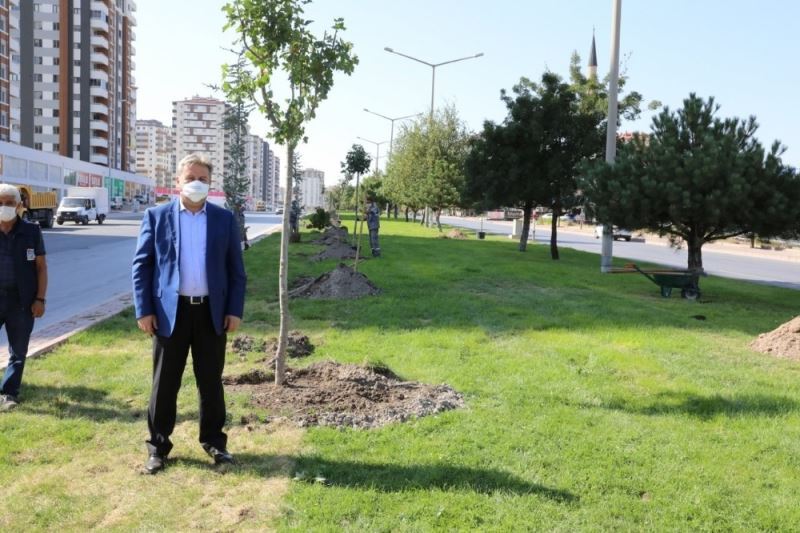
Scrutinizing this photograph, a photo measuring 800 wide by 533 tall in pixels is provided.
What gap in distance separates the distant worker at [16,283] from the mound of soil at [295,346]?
7.91 ft

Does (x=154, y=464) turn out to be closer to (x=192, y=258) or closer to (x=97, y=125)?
(x=192, y=258)

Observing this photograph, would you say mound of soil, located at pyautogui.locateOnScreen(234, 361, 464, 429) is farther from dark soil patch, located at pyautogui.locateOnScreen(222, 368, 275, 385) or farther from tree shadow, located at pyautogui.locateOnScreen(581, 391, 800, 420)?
tree shadow, located at pyautogui.locateOnScreen(581, 391, 800, 420)

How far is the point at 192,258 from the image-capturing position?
408 centimetres

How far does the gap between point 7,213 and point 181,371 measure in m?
2.23

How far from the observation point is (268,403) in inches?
215

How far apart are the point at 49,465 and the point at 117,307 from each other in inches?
262

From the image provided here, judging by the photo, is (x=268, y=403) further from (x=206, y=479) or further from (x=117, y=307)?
(x=117, y=307)

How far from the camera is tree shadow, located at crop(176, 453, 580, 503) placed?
389 cm

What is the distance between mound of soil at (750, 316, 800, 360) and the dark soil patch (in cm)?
545

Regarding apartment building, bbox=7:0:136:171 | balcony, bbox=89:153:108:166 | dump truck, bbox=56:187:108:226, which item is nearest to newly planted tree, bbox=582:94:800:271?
dump truck, bbox=56:187:108:226

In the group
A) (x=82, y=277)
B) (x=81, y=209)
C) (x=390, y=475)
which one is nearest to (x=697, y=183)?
(x=390, y=475)

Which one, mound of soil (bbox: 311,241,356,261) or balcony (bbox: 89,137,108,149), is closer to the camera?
mound of soil (bbox: 311,241,356,261)

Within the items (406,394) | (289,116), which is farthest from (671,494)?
(289,116)

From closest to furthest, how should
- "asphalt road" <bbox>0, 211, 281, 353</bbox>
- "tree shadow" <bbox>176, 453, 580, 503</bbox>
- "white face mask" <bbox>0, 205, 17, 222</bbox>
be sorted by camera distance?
"tree shadow" <bbox>176, 453, 580, 503</bbox> → "white face mask" <bbox>0, 205, 17, 222</bbox> → "asphalt road" <bbox>0, 211, 281, 353</bbox>
